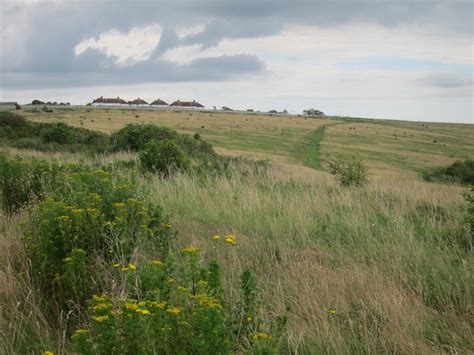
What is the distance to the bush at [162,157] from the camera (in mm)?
12102

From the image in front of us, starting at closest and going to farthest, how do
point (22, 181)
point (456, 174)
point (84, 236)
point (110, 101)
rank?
point (84, 236) → point (22, 181) → point (456, 174) → point (110, 101)

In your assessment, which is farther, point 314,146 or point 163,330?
point 314,146

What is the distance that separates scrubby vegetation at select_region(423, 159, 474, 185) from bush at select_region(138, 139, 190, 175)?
31743 millimetres

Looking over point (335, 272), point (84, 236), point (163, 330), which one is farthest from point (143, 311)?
A: point (335, 272)

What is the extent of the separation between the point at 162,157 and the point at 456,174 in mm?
37492

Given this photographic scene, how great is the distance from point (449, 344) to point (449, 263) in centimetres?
150

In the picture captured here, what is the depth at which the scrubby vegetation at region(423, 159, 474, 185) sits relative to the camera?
40.4m

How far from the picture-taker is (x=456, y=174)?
4319cm

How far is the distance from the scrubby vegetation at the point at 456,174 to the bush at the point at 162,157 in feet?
104

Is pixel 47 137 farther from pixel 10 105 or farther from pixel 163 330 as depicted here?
pixel 10 105

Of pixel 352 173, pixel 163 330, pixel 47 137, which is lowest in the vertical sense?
pixel 47 137

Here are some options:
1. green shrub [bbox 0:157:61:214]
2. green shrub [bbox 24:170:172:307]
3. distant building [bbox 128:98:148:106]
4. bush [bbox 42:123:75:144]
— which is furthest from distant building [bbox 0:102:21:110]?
green shrub [bbox 24:170:172:307]

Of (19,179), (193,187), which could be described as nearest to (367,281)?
(193,187)

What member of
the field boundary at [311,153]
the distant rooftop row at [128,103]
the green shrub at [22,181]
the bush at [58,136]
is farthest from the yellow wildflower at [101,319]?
the distant rooftop row at [128,103]
